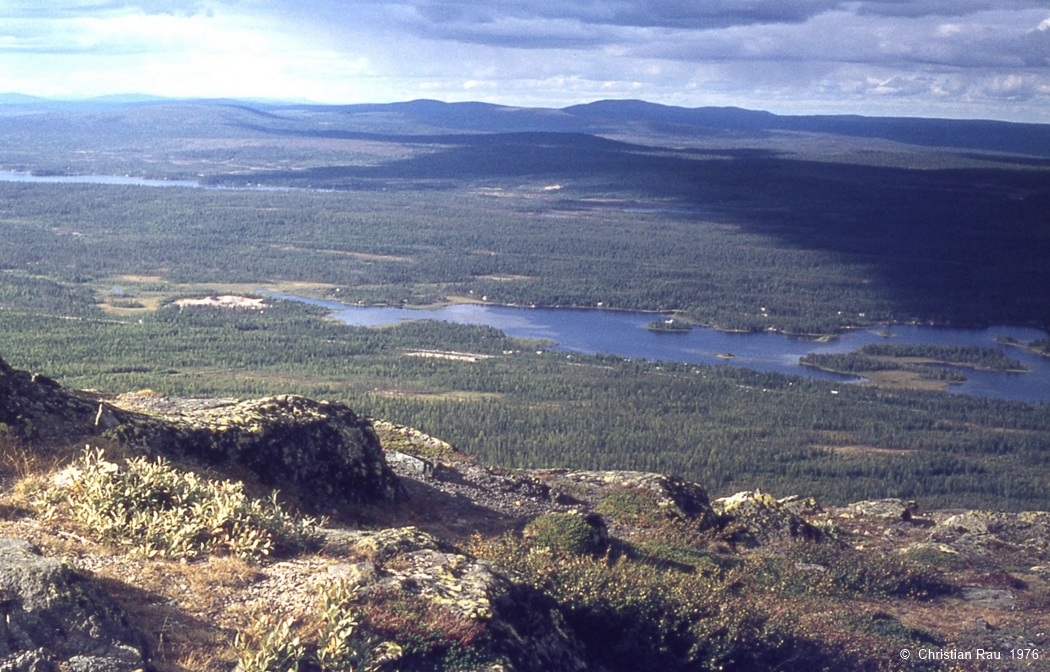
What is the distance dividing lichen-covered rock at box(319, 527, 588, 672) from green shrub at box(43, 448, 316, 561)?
2.44ft

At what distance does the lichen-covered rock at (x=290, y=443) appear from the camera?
37.7ft

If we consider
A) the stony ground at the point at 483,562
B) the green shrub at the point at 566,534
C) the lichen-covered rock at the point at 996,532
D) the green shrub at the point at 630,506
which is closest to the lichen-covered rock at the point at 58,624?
the stony ground at the point at 483,562

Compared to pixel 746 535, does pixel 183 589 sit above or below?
above

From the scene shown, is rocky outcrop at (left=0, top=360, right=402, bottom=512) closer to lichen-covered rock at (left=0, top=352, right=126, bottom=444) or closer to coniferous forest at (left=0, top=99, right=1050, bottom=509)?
lichen-covered rock at (left=0, top=352, right=126, bottom=444)

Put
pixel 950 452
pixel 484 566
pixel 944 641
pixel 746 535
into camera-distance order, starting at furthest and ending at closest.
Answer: pixel 950 452
pixel 746 535
pixel 944 641
pixel 484 566

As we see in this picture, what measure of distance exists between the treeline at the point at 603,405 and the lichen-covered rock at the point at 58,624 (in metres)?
36.6

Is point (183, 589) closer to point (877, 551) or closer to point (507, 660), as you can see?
point (507, 660)

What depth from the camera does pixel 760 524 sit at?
17297 mm

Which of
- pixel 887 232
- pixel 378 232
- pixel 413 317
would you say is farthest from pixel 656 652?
pixel 887 232

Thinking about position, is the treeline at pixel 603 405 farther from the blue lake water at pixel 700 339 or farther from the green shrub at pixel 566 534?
the green shrub at pixel 566 534

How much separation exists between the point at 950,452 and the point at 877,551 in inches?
1751

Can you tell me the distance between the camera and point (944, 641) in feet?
40.0

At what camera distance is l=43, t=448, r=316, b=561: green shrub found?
324 inches

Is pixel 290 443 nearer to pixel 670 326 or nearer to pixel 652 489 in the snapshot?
pixel 652 489
